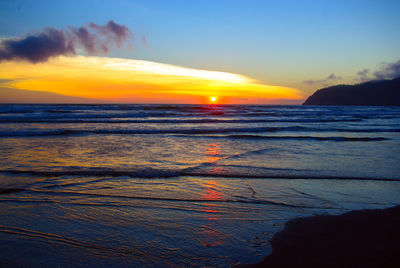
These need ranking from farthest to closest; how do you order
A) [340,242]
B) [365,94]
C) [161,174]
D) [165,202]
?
[365,94] → [161,174] → [165,202] → [340,242]

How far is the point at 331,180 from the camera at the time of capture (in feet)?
17.9

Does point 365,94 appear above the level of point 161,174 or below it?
above

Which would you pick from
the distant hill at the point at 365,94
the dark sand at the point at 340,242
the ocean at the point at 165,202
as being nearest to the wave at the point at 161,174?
the ocean at the point at 165,202

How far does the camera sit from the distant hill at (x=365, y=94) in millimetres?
150000

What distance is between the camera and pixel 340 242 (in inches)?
113

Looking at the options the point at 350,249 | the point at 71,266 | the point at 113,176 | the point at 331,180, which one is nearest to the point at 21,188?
the point at 113,176

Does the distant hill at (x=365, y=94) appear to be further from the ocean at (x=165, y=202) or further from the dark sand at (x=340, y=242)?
the dark sand at (x=340, y=242)

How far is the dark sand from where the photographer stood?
99.2 inches

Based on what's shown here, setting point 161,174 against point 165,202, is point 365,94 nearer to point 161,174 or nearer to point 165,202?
point 161,174

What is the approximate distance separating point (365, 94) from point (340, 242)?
18293 cm

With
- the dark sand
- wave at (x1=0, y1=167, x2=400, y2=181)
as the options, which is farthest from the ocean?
the dark sand

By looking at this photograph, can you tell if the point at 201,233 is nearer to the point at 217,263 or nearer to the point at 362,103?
the point at 217,263

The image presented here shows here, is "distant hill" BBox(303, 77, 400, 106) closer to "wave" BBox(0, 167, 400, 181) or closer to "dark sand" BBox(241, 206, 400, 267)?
"wave" BBox(0, 167, 400, 181)

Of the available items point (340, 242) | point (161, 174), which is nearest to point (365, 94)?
point (161, 174)
